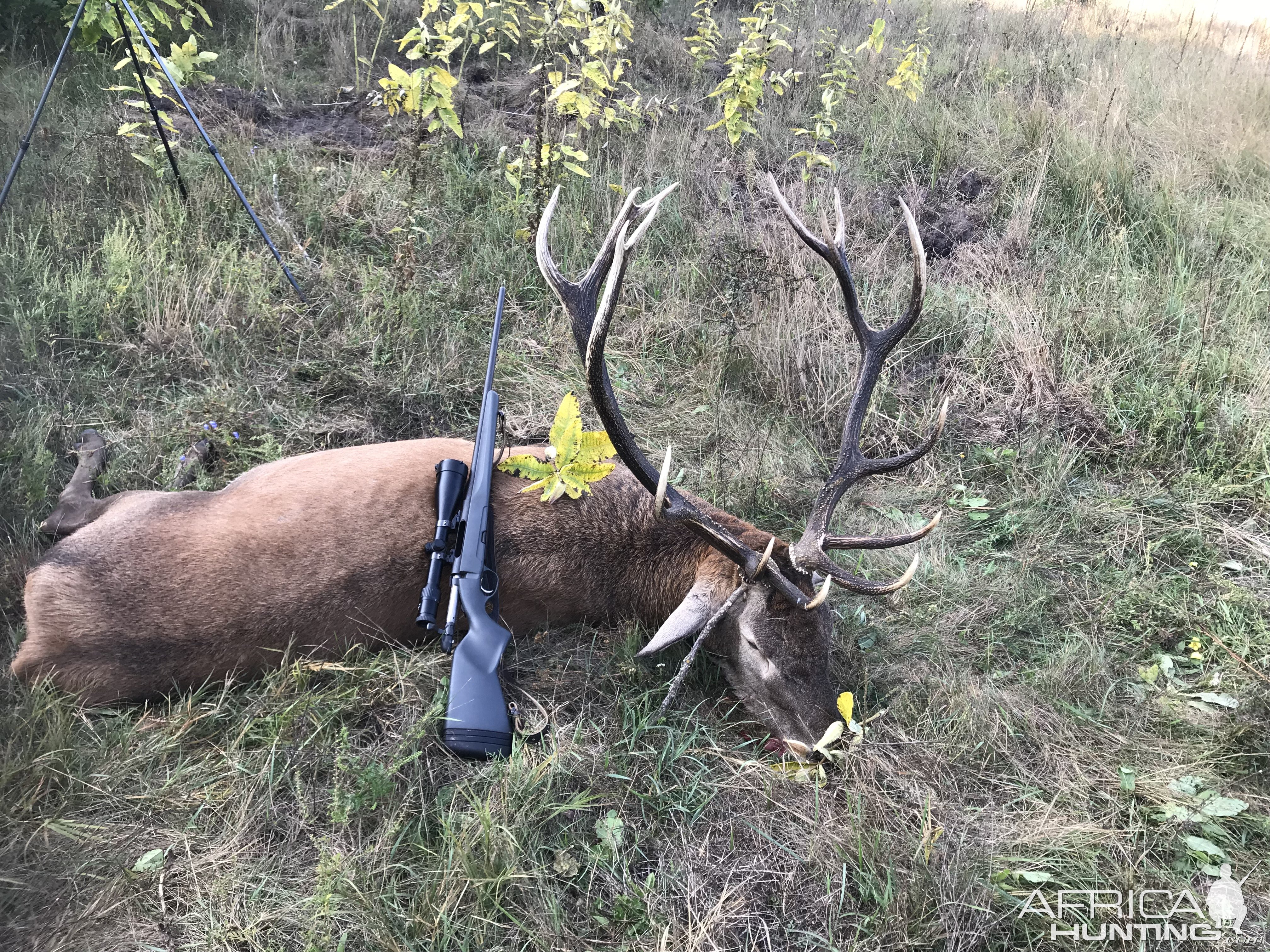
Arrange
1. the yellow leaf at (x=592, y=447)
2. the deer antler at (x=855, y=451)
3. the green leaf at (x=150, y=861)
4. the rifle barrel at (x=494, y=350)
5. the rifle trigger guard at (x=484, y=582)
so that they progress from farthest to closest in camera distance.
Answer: the rifle barrel at (x=494, y=350) → the yellow leaf at (x=592, y=447) → the deer antler at (x=855, y=451) → the rifle trigger guard at (x=484, y=582) → the green leaf at (x=150, y=861)

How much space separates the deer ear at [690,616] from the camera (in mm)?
3125

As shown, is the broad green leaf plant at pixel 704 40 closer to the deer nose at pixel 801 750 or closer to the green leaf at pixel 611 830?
the deer nose at pixel 801 750

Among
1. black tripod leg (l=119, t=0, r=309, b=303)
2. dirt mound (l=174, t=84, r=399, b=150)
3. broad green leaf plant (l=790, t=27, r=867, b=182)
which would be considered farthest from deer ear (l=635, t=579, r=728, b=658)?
dirt mound (l=174, t=84, r=399, b=150)

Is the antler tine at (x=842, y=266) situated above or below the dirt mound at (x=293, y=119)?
below

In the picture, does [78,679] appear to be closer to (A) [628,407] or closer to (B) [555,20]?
(A) [628,407]

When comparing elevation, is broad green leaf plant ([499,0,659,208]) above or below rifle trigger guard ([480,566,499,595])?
above

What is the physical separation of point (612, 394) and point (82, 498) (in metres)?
2.26

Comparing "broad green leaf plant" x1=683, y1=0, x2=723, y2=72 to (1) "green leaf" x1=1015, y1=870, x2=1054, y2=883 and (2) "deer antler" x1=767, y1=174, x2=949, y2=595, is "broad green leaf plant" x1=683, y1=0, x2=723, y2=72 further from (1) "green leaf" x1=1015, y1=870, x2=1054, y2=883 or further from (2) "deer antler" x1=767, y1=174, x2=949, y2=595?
(1) "green leaf" x1=1015, y1=870, x2=1054, y2=883

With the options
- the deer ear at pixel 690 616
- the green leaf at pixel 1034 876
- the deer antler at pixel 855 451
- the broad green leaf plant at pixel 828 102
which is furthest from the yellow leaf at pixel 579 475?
the broad green leaf plant at pixel 828 102

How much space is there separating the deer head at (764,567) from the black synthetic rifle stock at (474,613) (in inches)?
21.6

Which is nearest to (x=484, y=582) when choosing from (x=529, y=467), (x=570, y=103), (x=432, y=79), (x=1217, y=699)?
(x=529, y=467)

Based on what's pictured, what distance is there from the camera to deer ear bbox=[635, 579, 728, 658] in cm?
Answer: 312

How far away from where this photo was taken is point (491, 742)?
9.23 feet

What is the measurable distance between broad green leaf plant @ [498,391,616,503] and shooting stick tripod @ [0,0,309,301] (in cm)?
227
